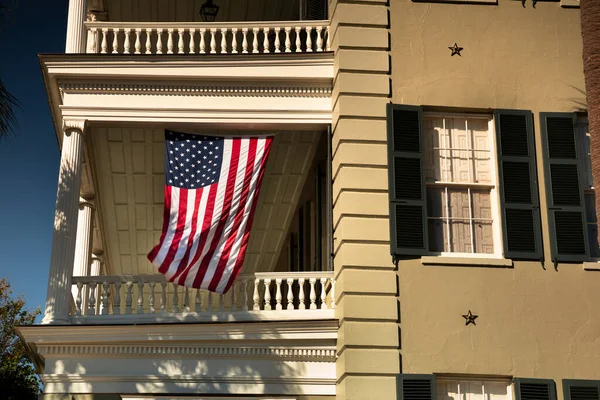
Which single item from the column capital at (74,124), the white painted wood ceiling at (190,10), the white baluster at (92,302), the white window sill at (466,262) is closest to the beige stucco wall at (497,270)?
the white window sill at (466,262)

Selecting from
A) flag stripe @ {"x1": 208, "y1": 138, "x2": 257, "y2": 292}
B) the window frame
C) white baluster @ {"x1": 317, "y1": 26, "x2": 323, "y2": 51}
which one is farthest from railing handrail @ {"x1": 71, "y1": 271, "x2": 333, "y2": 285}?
white baluster @ {"x1": 317, "y1": 26, "x2": 323, "y2": 51}

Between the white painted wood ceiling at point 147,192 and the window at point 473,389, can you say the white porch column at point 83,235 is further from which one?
the window at point 473,389

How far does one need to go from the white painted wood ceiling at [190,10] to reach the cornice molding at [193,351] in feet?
26.0

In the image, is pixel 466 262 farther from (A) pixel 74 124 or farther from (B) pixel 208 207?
(A) pixel 74 124

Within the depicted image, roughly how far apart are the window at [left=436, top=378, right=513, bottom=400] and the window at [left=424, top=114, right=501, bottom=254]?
184 cm

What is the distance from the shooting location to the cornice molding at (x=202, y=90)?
14.9 m

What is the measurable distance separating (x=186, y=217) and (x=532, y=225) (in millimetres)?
5002

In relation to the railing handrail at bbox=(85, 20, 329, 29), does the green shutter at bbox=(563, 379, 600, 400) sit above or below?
below

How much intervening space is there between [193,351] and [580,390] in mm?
5362

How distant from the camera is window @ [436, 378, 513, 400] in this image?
43.3ft

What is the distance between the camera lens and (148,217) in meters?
21.4

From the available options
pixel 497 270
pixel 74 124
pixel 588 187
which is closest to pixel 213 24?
pixel 74 124

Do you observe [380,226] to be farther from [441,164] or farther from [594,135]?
[594,135]

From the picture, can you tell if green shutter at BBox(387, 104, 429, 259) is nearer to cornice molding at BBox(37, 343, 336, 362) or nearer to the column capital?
cornice molding at BBox(37, 343, 336, 362)
